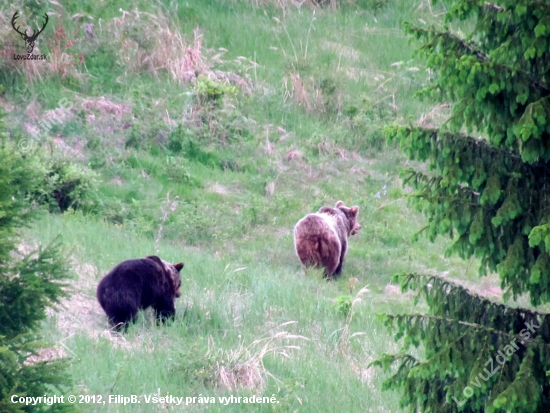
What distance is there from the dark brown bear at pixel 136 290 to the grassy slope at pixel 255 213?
220mm

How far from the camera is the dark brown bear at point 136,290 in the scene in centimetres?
823

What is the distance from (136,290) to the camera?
8383 mm

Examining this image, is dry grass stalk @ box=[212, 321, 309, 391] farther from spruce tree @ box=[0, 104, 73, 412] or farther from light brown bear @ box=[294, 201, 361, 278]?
light brown bear @ box=[294, 201, 361, 278]

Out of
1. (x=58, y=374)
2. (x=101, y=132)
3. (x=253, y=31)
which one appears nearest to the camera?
(x=58, y=374)

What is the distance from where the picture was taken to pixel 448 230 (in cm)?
473

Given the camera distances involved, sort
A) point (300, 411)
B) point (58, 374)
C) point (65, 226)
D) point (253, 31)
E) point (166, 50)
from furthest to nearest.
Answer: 1. point (253, 31)
2. point (166, 50)
3. point (65, 226)
4. point (300, 411)
5. point (58, 374)

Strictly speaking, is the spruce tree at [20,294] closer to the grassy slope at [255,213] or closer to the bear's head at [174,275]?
the grassy slope at [255,213]

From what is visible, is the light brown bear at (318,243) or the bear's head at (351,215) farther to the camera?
the bear's head at (351,215)

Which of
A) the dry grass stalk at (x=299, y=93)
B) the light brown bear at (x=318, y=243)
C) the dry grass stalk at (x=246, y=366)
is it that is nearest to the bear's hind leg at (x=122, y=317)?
the dry grass stalk at (x=246, y=366)

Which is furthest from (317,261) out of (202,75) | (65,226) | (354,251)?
(202,75)

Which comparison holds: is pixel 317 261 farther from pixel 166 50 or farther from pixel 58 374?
pixel 166 50

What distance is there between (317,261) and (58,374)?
821 centimetres

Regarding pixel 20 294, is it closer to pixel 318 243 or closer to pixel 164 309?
pixel 164 309

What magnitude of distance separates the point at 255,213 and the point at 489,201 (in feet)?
34.5
